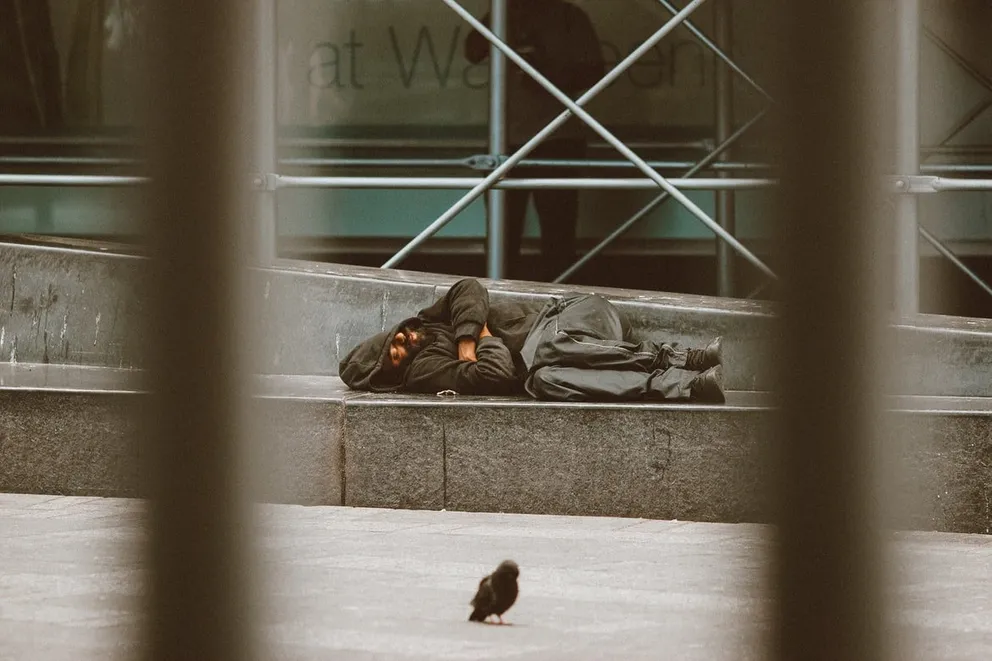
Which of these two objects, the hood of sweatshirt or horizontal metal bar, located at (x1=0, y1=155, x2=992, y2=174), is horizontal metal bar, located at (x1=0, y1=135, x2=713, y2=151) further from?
the hood of sweatshirt

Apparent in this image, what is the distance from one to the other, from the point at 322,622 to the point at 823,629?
3.11 m

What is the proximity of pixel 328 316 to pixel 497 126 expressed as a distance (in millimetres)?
1485

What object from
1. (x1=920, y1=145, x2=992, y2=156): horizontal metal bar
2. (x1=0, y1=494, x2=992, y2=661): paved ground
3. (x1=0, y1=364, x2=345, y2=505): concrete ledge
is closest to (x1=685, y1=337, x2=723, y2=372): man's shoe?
(x1=0, y1=494, x2=992, y2=661): paved ground

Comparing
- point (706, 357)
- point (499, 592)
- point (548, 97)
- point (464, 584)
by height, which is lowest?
point (464, 584)

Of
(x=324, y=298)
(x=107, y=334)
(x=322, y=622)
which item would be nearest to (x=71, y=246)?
(x=107, y=334)

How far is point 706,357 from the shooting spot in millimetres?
6234

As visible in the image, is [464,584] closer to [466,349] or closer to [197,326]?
[466,349]

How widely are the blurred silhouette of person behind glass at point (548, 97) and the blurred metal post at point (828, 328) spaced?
8.22m

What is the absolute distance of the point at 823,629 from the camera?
92 centimetres

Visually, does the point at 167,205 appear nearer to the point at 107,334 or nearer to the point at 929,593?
the point at 929,593

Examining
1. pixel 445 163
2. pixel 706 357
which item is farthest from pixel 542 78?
pixel 706 357

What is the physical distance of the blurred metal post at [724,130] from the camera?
9102 millimetres

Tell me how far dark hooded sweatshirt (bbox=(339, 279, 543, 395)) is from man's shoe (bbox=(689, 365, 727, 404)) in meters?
0.80

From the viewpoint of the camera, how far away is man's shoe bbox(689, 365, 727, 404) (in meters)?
5.92
